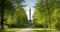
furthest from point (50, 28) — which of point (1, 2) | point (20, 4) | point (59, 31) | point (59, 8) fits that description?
point (1, 2)

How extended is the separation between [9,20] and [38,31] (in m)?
0.82

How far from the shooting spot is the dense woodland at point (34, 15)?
395 centimetres

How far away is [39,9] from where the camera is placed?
4059 mm

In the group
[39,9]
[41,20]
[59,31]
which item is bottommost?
[59,31]

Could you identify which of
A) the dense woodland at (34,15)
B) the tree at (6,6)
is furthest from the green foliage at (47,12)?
the tree at (6,6)

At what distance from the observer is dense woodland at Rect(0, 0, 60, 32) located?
3.95m

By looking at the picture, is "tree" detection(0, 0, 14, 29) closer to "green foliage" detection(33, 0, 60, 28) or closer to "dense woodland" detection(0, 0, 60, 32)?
"dense woodland" detection(0, 0, 60, 32)

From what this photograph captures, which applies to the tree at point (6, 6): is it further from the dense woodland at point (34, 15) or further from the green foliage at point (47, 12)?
the green foliage at point (47, 12)

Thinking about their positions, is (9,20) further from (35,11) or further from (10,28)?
(35,11)

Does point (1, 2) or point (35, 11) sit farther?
point (35, 11)

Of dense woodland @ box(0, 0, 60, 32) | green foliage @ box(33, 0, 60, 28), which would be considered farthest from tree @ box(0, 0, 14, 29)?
green foliage @ box(33, 0, 60, 28)

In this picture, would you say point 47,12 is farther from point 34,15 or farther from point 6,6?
point 6,6

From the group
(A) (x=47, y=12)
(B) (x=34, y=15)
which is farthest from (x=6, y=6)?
(A) (x=47, y=12)

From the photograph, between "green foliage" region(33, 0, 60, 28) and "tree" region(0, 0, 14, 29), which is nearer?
"tree" region(0, 0, 14, 29)
